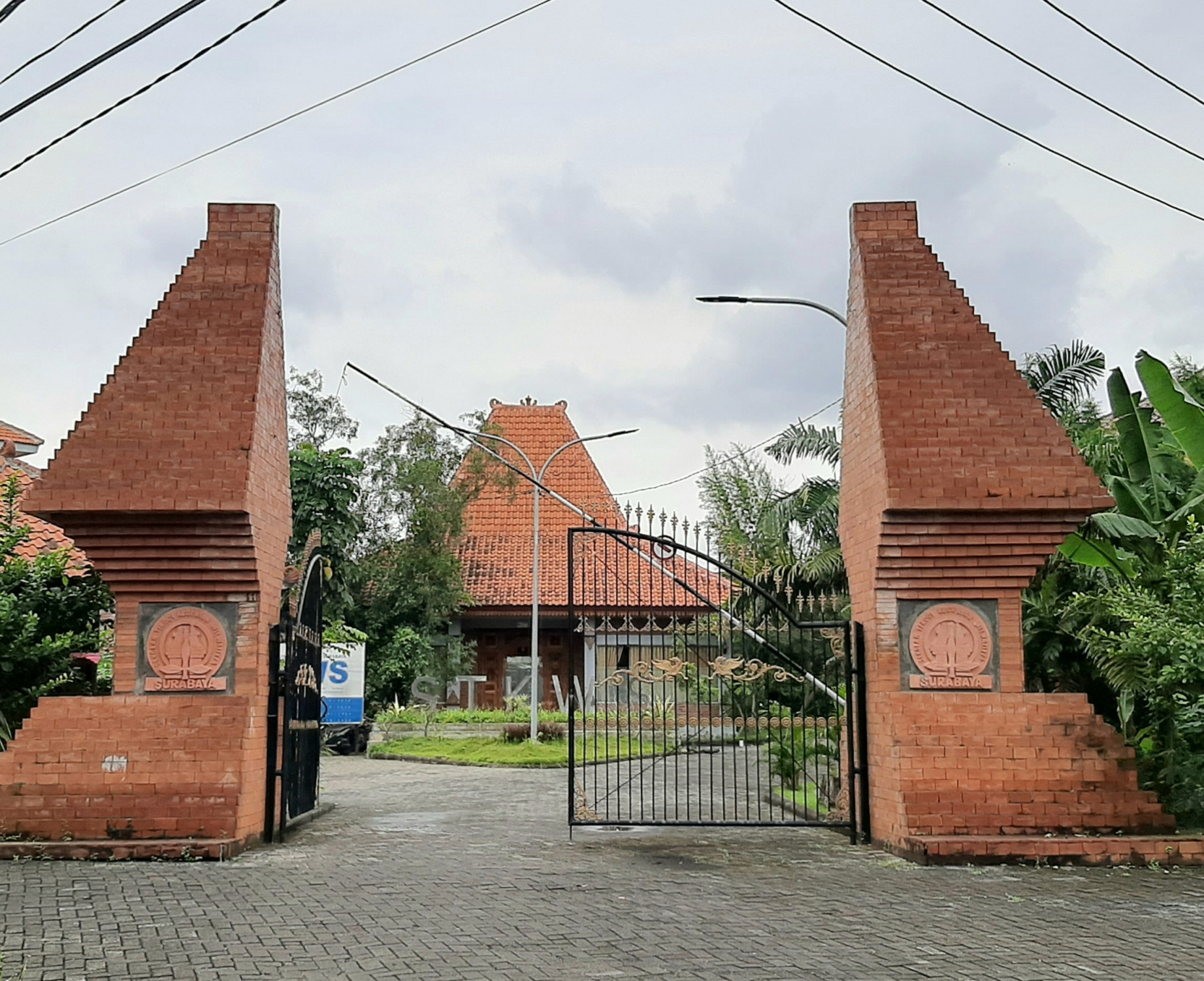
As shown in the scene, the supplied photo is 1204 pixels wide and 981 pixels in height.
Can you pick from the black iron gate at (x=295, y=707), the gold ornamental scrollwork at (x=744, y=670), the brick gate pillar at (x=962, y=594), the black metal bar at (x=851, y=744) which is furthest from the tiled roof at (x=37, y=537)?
the brick gate pillar at (x=962, y=594)

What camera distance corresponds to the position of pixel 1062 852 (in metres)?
9.05

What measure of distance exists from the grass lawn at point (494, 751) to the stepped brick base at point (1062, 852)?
10103mm

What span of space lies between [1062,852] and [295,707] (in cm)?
643

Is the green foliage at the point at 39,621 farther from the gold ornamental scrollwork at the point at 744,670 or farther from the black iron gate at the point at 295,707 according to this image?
the gold ornamental scrollwork at the point at 744,670

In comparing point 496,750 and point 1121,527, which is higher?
point 1121,527

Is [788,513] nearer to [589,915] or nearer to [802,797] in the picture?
[802,797]

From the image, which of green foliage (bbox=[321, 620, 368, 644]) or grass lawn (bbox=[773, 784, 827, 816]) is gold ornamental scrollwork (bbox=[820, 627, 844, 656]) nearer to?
grass lawn (bbox=[773, 784, 827, 816])

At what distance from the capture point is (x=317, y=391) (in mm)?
29344

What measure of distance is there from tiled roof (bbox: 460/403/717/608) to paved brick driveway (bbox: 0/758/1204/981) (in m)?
16.2

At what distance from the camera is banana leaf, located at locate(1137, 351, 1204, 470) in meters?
10.8

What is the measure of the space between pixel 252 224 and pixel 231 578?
319 centimetres

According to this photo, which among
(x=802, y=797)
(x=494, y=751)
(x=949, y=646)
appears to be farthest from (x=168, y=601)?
(x=494, y=751)

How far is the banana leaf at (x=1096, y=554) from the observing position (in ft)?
36.6

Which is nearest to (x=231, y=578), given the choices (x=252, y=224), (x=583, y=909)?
(x=252, y=224)
